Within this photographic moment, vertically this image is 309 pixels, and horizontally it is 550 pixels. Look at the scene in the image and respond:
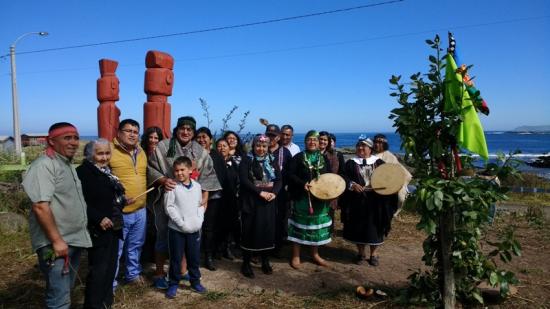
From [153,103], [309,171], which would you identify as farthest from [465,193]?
[153,103]

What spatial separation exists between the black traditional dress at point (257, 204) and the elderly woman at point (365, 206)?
1.09 meters

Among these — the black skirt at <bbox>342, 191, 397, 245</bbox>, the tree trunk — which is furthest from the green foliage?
the black skirt at <bbox>342, 191, 397, 245</bbox>

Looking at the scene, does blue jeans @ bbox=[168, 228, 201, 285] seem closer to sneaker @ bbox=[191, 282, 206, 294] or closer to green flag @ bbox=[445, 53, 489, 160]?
sneaker @ bbox=[191, 282, 206, 294]

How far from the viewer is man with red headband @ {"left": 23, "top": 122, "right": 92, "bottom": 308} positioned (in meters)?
2.56

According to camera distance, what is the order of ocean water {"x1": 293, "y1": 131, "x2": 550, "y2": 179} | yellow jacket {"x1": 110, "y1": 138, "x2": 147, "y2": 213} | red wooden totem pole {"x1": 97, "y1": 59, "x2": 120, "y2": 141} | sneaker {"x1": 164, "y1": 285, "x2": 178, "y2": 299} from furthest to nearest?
ocean water {"x1": 293, "y1": 131, "x2": 550, "y2": 179} → red wooden totem pole {"x1": 97, "y1": 59, "x2": 120, "y2": 141} → sneaker {"x1": 164, "y1": 285, "x2": 178, "y2": 299} → yellow jacket {"x1": 110, "y1": 138, "x2": 147, "y2": 213}

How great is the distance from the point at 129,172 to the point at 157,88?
3.07m

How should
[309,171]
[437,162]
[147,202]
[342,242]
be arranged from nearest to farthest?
1. [437,162]
2. [147,202]
3. [309,171]
4. [342,242]

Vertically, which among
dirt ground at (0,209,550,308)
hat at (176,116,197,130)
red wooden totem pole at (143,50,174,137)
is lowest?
dirt ground at (0,209,550,308)

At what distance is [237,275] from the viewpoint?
15.1 feet

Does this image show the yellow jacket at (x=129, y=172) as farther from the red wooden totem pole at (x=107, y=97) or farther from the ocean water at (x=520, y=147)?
the red wooden totem pole at (x=107, y=97)

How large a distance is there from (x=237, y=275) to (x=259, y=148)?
5.04 ft

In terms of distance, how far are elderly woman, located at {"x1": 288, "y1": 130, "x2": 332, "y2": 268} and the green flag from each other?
196cm

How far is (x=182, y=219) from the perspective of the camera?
3.83m

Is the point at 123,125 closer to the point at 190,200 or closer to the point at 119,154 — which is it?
the point at 119,154
